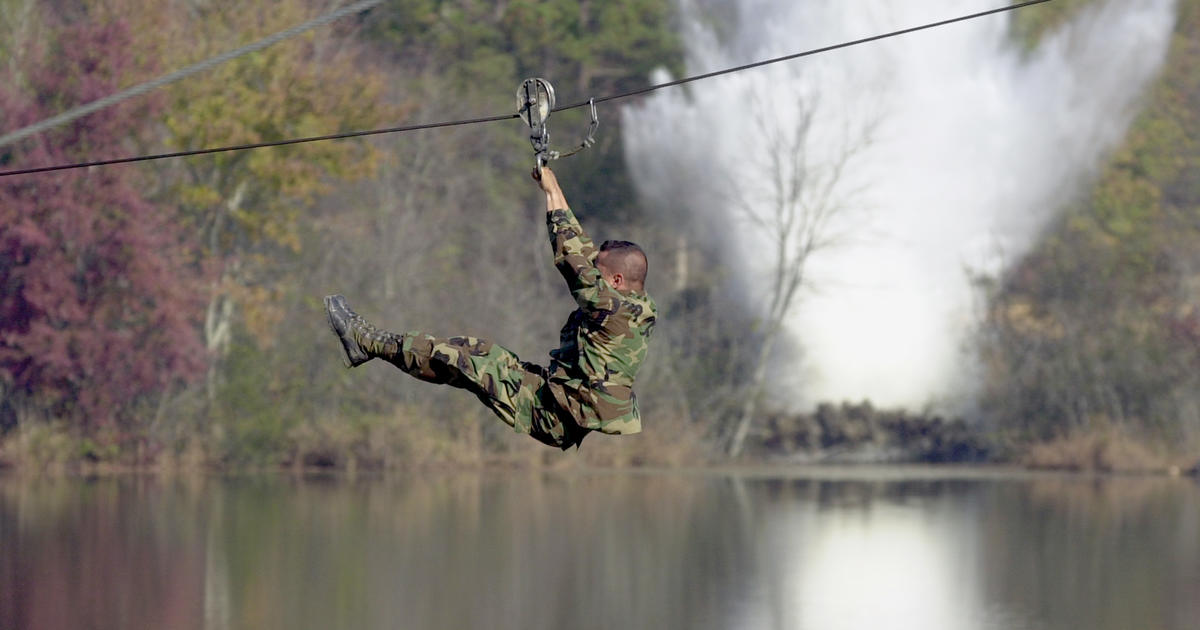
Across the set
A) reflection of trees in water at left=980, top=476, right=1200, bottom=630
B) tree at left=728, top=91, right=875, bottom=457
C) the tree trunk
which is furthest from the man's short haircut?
tree at left=728, top=91, right=875, bottom=457

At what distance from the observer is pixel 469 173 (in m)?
46.6

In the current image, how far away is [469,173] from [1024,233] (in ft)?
43.1

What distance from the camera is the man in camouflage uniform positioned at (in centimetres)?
948

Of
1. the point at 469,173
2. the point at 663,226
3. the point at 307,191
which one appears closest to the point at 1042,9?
the point at 663,226

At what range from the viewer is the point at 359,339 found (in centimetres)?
1002

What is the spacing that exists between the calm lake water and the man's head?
30.2 ft

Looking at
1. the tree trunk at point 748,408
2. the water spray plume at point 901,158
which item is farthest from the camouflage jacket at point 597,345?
the water spray plume at point 901,158

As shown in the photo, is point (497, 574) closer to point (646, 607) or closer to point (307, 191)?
point (646, 607)

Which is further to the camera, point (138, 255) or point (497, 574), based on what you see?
point (138, 255)

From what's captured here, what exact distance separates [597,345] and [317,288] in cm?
2902

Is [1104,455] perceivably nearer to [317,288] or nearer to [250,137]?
[317,288]

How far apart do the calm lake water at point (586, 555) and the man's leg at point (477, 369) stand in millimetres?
8604

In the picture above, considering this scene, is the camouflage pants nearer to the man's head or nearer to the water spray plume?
the man's head

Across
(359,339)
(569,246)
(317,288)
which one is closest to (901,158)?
(317,288)
